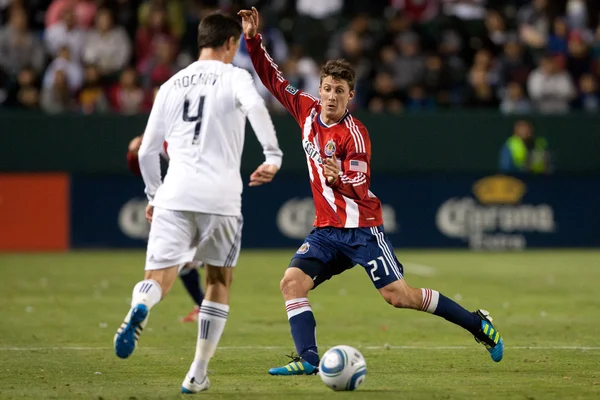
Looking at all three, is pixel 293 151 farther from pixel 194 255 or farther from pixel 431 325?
pixel 194 255

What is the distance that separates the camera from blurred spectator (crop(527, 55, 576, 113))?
65.2 ft

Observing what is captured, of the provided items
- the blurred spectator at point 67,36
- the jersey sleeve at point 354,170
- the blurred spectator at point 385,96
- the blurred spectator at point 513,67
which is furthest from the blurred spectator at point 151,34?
the jersey sleeve at point 354,170

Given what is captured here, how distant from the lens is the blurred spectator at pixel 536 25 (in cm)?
2139

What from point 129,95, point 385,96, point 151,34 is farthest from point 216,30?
point 151,34

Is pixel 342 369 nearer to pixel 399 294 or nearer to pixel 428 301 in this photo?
pixel 399 294

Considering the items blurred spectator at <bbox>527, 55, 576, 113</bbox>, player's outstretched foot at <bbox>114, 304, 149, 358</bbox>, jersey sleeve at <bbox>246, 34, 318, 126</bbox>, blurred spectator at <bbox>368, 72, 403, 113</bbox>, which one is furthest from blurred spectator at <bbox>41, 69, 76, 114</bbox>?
player's outstretched foot at <bbox>114, 304, 149, 358</bbox>

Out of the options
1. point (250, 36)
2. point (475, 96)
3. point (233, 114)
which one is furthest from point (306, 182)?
point (233, 114)

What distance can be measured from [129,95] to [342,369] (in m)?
12.7

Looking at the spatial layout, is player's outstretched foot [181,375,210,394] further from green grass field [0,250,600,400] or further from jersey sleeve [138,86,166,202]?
jersey sleeve [138,86,166,202]

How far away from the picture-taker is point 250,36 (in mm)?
7996

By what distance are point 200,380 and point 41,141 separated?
41.4ft

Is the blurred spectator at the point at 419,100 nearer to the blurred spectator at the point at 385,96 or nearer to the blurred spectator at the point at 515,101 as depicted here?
the blurred spectator at the point at 385,96

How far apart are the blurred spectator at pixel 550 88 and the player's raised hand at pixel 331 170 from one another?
13.3 meters

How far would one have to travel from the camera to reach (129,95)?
18766 mm
